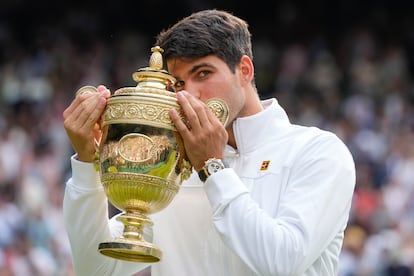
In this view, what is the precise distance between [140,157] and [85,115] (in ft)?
0.84

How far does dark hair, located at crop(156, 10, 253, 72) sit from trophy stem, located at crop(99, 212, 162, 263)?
0.65 meters

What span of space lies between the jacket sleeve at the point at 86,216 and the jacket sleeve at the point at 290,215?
0.49 meters

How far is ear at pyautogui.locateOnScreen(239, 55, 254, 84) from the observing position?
188 inches

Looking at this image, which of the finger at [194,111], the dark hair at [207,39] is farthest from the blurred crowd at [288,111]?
the finger at [194,111]

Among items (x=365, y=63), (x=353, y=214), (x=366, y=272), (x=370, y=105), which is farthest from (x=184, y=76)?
(x=365, y=63)

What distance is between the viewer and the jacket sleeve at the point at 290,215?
4266 mm

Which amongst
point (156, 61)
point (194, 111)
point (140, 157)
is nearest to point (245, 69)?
point (156, 61)

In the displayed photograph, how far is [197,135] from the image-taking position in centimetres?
430

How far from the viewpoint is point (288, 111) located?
14.9 meters

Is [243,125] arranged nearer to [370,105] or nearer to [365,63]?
[370,105]

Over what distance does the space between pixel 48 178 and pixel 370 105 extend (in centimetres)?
397

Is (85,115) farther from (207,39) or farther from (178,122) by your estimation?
(207,39)

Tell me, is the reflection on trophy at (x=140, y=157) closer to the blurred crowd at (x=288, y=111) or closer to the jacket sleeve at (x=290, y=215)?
the jacket sleeve at (x=290, y=215)

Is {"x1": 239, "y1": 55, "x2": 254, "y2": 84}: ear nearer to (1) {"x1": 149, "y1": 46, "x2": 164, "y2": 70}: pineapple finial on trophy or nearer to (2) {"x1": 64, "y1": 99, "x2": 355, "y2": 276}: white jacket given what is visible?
(2) {"x1": 64, "y1": 99, "x2": 355, "y2": 276}: white jacket
